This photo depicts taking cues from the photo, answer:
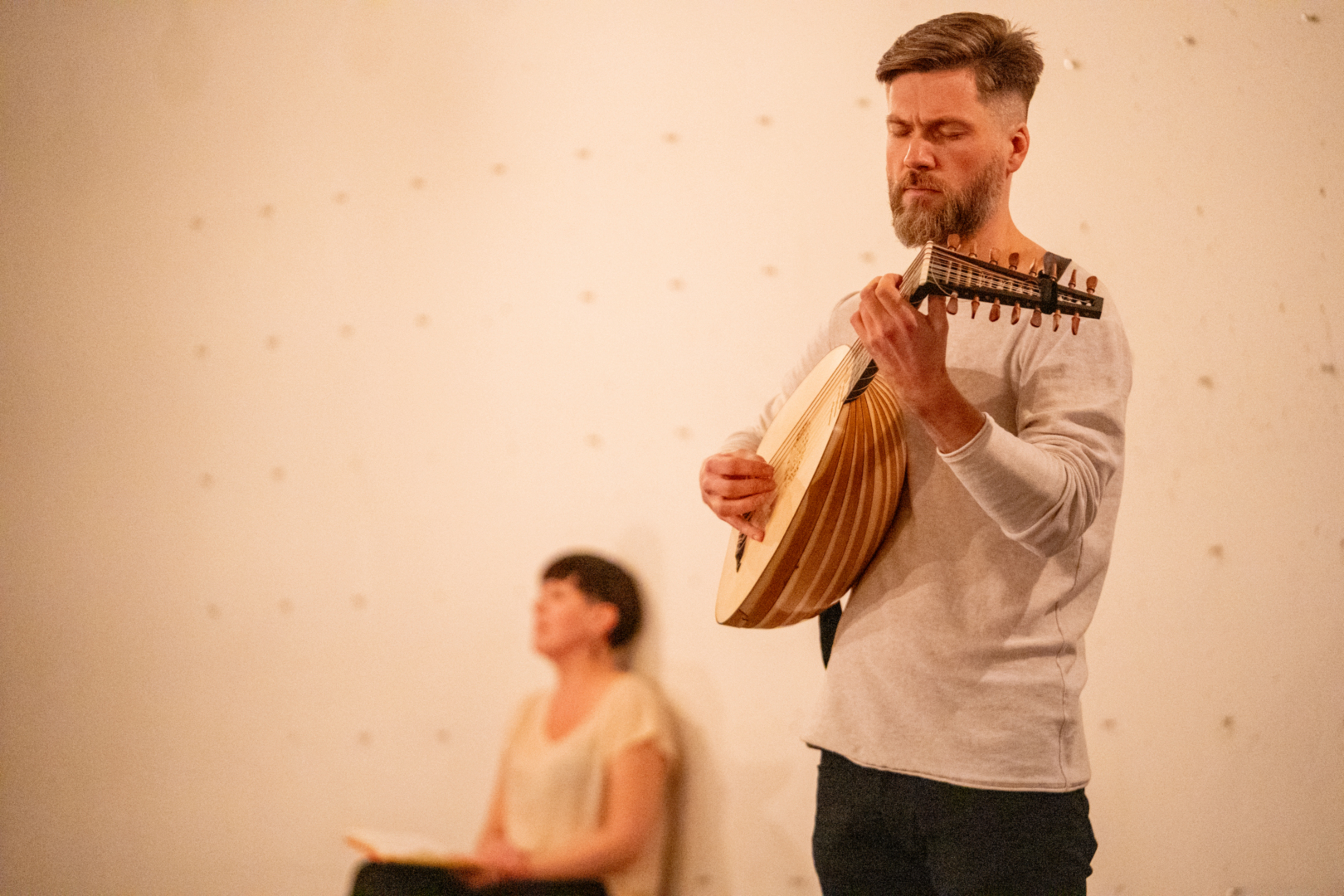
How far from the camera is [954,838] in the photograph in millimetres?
978

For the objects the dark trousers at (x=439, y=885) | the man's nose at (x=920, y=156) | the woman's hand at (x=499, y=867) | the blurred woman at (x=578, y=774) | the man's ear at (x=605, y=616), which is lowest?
the dark trousers at (x=439, y=885)

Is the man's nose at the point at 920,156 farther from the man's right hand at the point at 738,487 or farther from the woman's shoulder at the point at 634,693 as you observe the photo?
the woman's shoulder at the point at 634,693

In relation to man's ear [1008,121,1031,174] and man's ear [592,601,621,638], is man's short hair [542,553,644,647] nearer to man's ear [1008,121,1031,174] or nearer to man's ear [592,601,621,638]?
man's ear [592,601,621,638]

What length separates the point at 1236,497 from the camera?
153 centimetres

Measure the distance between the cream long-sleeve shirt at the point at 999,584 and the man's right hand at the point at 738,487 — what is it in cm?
18

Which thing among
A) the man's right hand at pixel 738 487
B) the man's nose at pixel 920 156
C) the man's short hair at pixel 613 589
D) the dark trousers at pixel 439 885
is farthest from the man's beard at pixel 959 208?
the dark trousers at pixel 439 885

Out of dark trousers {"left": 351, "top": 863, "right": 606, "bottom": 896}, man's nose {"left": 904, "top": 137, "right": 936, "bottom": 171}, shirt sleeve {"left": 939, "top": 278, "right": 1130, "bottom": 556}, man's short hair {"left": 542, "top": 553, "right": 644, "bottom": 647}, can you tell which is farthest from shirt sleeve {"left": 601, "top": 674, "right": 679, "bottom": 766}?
man's nose {"left": 904, "top": 137, "right": 936, "bottom": 171}

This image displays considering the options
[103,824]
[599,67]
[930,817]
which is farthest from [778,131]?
[103,824]

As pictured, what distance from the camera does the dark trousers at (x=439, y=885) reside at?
170 centimetres

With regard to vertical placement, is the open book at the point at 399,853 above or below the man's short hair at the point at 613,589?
below

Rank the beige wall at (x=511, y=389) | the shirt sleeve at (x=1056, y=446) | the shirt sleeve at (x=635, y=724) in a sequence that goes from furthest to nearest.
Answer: the shirt sleeve at (x=635, y=724)
the beige wall at (x=511, y=389)
the shirt sleeve at (x=1056, y=446)

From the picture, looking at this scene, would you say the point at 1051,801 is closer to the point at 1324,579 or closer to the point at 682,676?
the point at 1324,579

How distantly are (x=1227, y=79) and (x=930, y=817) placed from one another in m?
1.31

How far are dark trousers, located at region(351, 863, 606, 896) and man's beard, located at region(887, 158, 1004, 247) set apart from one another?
1.29 metres
